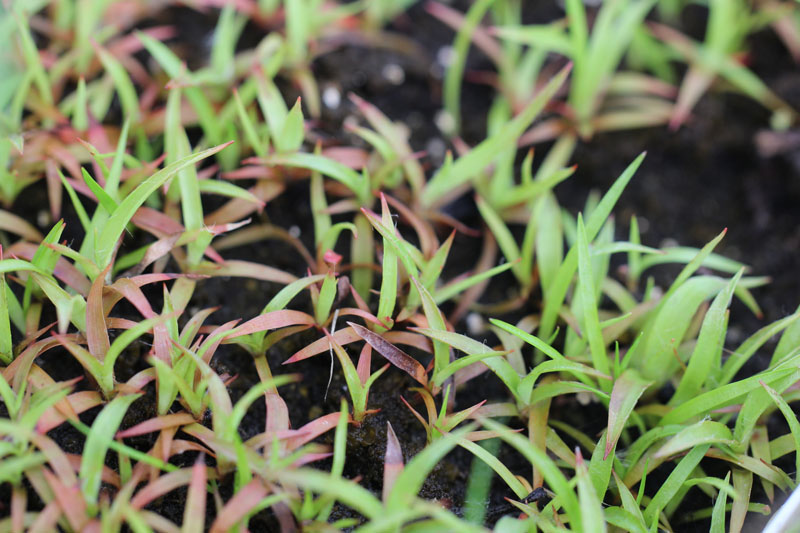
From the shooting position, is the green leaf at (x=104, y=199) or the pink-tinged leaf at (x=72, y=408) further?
the green leaf at (x=104, y=199)

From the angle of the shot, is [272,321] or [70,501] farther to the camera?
[272,321]

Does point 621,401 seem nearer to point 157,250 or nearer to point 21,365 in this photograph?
point 157,250

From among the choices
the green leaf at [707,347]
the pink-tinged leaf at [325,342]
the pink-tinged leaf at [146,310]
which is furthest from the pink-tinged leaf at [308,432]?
the green leaf at [707,347]

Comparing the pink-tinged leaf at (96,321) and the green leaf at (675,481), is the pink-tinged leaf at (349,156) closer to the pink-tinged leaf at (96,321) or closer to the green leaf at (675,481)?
the pink-tinged leaf at (96,321)

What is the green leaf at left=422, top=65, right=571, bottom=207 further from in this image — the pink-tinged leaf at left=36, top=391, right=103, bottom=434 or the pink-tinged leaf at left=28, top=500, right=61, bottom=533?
the pink-tinged leaf at left=28, top=500, right=61, bottom=533

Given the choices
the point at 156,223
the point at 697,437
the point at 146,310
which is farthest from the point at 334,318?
the point at 697,437

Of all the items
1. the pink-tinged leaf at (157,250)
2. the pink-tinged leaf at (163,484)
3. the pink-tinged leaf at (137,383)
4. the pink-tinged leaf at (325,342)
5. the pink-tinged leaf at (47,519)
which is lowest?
the pink-tinged leaf at (47,519)

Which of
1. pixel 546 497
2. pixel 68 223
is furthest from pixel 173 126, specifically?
pixel 546 497
